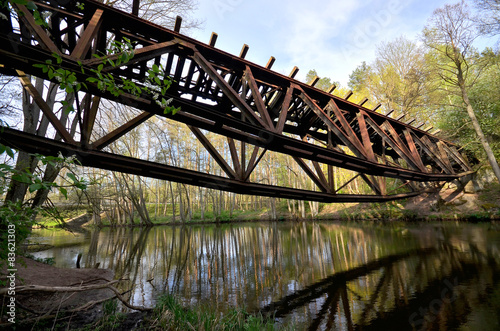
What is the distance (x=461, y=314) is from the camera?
383 centimetres

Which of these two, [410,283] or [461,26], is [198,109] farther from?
[461,26]

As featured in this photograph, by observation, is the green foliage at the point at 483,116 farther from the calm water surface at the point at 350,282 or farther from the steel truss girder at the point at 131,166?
the steel truss girder at the point at 131,166

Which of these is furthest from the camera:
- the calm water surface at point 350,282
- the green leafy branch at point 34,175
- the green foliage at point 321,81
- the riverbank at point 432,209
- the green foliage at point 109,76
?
the green foliage at point 321,81

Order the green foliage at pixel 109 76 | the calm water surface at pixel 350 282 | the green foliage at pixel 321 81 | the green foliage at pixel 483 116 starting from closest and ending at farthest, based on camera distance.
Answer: the green foliage at pixel 109 76 < the calm water surface at pixel 350 282 < the green foliage at pixel 483 116 < the green foliage at pixel 321 81

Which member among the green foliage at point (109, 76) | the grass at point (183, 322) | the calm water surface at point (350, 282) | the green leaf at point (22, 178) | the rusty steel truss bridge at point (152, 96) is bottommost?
the calm water surface at point (350, 282)

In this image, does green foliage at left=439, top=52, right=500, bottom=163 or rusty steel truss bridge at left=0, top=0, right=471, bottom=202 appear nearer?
rusty steel truss bridge at left=0, top=0, right=471, bottom=202

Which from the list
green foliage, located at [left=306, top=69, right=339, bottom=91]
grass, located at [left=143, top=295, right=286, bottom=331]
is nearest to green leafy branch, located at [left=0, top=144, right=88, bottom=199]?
grass, located at [left=143, top=295, right=286, bottom=331]

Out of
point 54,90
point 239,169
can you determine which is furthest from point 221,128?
point 54,90

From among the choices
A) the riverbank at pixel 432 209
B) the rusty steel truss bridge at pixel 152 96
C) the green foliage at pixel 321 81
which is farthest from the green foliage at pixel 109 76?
the green foliage at pixel 321 81

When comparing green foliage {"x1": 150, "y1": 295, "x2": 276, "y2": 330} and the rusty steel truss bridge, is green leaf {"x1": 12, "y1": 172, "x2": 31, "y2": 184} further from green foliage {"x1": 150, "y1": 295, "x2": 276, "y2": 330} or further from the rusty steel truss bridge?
green foliage {"x1": 150, "y1": 295, "x2": 276, "y2": 330}

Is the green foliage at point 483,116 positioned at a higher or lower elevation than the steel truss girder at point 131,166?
higher

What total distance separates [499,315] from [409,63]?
23.9 metres

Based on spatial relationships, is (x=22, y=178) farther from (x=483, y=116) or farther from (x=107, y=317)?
(x=483, y=116)

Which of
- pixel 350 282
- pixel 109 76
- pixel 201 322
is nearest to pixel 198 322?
pixel 201 322
